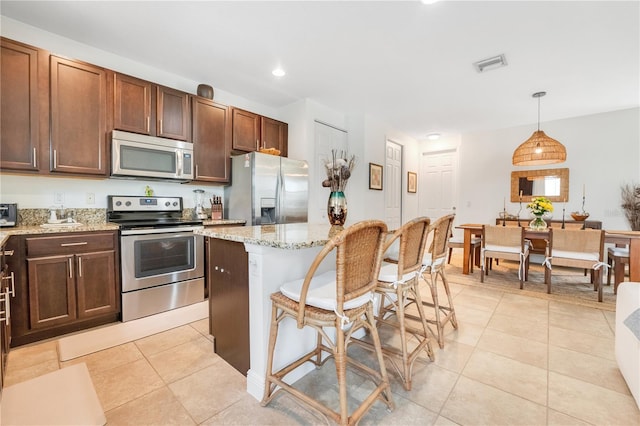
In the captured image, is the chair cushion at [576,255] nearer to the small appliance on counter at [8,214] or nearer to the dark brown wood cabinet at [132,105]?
the dark brown wood cabinet at [132,105]

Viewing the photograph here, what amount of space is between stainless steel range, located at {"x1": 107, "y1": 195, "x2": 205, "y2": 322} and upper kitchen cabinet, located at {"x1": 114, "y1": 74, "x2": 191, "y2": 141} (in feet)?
2.46

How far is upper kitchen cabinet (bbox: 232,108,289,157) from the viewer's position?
362 centimetres

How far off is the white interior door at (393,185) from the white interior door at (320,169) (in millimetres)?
1359

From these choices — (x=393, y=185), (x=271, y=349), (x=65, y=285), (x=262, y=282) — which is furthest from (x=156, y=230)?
(x=393, y=185)

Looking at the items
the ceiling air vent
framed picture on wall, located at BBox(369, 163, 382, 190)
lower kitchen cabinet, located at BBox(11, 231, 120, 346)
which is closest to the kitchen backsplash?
lower kitchen cabinet, located at BBox(11, 231, 120, 346)

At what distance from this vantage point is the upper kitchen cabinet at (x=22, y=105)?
7.02ft

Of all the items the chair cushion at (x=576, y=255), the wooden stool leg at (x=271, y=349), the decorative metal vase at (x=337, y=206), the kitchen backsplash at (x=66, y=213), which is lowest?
the wooden stool leg at (x=271, y=349)

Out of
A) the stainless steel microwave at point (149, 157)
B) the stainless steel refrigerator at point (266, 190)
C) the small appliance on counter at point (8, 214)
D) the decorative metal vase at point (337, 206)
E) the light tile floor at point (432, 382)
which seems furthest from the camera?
the stainless steel refrigerator at point (266, 190)

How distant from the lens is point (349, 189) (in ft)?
15.8

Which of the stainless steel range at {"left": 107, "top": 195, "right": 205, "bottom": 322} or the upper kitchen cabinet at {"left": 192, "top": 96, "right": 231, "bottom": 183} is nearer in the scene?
the stainless steel range at {"left": 107, "top": 195, "right": 205, "bottom": 322}

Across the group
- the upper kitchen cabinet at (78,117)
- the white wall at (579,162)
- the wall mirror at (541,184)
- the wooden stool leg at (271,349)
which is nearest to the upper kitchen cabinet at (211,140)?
the upper kitchen cabinet at (78,117)

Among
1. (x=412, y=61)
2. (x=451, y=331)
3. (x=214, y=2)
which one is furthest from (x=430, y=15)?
(x=451, y=331)

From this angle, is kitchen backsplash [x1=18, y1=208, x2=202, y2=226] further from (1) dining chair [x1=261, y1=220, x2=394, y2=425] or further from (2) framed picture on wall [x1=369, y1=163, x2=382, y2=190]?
(2) framed picture on wall [x1=369, y1=163, x2=382, y2=190]

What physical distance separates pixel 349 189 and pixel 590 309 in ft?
10.7
